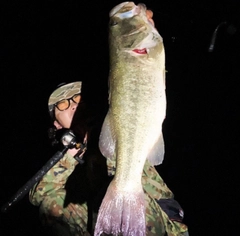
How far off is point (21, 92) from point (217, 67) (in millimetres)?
2991

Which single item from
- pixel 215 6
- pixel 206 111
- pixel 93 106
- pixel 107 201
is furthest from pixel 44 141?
pixel 107 201

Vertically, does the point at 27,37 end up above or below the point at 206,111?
above

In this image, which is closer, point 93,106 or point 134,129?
point 134,129

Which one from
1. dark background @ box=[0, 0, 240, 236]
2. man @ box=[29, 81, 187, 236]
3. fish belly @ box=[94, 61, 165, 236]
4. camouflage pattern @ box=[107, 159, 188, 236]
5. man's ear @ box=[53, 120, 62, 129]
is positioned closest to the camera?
fish belly @ box=[94, 61, 165, 236]

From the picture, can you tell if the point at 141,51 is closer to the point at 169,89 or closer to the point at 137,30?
the point at 137,30

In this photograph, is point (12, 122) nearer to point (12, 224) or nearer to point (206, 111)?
point (12, 224)

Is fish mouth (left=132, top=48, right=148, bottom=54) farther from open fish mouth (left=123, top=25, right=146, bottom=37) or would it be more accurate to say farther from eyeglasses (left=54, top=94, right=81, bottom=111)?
eyeglasses (left=54, top=94, right=81, bottom=111)

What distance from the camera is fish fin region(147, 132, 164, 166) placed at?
1615mm

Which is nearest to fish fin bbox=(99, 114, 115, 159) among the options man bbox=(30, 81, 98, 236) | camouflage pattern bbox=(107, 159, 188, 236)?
camouflage pattern bbox=(107, 159, 188, 236)

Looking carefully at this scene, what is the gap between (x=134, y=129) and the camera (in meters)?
1.60

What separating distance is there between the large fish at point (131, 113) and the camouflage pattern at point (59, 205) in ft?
3.06

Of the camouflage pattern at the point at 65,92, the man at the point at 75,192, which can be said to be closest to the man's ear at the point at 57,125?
the man at the point at 75,192

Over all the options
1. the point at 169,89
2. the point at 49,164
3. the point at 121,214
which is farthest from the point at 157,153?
the point at 169,89

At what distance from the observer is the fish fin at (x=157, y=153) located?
5.30ft
